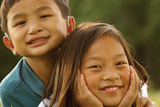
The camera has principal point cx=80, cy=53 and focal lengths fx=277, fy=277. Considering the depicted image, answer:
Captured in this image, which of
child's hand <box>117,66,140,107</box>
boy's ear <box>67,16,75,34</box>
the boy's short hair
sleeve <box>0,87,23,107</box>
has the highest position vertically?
the boy's short hair

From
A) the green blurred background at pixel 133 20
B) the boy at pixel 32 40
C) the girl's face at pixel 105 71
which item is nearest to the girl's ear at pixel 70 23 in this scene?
the boy at pixel 32 40

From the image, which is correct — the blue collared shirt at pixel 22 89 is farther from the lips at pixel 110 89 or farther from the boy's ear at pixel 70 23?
the lips at pixel 110 89

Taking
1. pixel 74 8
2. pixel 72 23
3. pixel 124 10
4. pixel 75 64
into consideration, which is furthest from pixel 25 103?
pixel 124 10

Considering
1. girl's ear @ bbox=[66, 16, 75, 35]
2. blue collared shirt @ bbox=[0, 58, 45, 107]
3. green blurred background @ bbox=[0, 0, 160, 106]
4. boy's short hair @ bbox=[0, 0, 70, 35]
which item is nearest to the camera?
boy's short hair @ bbox=[0, 0, 70, 35]

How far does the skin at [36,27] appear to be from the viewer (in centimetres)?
315

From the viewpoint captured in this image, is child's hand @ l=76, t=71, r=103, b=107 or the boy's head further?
the boy's head

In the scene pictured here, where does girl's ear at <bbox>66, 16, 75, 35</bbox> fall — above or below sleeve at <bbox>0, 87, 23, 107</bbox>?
above

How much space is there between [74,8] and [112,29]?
443 inches

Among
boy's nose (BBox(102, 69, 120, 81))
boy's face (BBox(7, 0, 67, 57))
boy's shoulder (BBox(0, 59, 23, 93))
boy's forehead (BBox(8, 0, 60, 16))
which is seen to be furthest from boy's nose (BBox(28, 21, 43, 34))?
boy's nose (BBox(102, 69, 120, 81))

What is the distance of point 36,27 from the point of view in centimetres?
312

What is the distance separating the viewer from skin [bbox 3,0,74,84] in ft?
10.3

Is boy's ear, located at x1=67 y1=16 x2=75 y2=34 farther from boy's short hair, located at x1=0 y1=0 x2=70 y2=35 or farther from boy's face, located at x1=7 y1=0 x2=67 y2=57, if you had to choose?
boy's face, located at x1=7 y1=0 x2=67 y2=57

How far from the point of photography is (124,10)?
1490 centimetres

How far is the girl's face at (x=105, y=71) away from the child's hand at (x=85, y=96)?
0.14 feet
